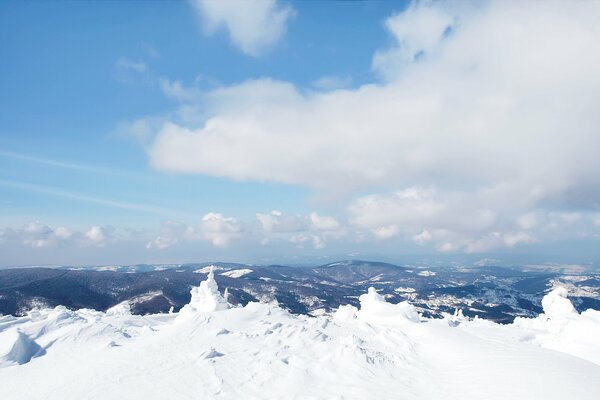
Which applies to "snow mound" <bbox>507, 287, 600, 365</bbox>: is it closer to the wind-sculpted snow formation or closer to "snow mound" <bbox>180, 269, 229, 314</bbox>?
the wind-sculpted snow formation

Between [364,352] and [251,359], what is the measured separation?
44.9 feet

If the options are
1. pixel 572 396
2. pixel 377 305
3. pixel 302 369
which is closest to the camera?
pixel 572 396

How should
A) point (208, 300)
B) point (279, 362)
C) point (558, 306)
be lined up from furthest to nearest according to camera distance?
point (558, 306) → point (208, 300) → point (279, 362)

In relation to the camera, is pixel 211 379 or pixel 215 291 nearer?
pixel 211 379

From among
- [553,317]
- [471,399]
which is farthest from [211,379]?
[553,317]

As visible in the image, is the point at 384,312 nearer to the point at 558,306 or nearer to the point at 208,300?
the point at 208,300

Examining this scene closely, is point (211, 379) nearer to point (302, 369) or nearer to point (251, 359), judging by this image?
point (251, 359)

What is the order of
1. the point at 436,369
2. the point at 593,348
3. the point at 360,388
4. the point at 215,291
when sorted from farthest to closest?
the point at 215,291 < the point at 593,348 < the point at 436,369 < the point at 360,388

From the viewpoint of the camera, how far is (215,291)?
279ft

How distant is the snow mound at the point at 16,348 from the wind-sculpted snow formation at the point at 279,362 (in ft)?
0.49

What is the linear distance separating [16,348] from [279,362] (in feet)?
115

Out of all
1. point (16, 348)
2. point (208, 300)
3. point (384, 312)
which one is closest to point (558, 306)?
point (384, 312)

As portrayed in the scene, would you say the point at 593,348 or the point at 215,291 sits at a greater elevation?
the point at 215,291

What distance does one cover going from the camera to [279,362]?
142 ft
